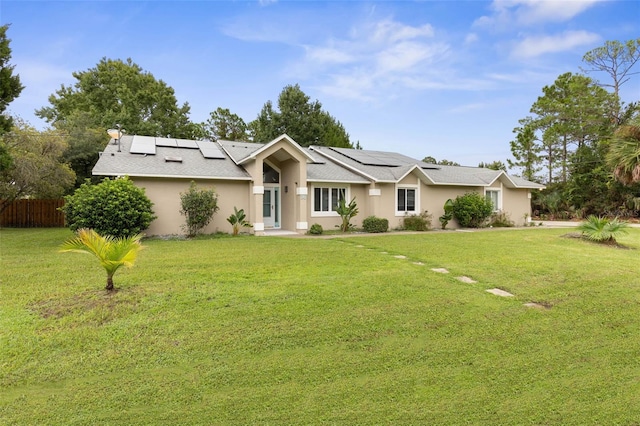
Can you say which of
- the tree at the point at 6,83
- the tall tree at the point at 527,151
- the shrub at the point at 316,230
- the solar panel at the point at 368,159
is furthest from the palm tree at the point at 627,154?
the tall tree at the point at 527,151

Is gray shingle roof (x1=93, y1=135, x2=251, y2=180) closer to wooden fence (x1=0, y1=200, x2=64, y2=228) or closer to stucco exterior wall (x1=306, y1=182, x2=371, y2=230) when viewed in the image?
stucco exterior wall (x1=306, y1=182, x2=371, y2=230)

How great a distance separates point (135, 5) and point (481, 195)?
803 inches

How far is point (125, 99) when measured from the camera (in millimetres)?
35375

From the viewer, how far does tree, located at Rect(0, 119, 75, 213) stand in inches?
733

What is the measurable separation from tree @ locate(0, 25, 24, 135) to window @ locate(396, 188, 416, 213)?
20.0m

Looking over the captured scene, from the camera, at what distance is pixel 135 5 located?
1308 centimetres

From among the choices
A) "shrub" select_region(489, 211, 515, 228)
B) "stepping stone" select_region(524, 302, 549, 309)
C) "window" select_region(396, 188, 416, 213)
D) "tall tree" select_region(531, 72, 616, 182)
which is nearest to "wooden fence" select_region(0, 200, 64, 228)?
"window" select_region(396, 188, 416, 213)

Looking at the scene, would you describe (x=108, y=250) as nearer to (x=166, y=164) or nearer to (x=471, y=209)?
(x=166, y=164)

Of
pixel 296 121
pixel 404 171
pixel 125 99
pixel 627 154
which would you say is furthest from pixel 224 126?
pixel 627 154

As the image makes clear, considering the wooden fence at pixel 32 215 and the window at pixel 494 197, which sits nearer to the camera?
the wooden fence at pixel 32 215

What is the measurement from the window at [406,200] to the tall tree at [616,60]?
2392 centimetres

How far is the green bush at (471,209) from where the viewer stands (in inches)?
805

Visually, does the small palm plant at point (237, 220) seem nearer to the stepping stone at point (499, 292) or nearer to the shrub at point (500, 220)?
the stepping stone at point (499, 292)

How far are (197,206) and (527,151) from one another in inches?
1496
